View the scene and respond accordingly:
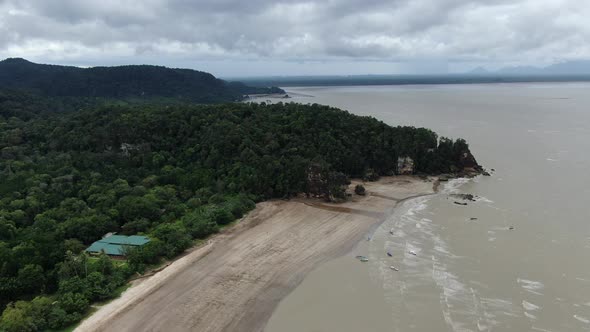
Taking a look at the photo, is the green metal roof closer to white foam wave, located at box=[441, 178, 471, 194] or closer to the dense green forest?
the dense green forest

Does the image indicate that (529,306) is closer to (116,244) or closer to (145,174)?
(116,244)

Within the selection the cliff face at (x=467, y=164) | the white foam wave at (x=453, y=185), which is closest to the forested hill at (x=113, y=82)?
the cliff face at (x=467, y=164)

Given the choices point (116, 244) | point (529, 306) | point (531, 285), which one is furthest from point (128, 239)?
point (531, 285)

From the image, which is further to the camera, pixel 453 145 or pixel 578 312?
pixel 453 145

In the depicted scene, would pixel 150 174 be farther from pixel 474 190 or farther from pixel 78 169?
pixel 474 190

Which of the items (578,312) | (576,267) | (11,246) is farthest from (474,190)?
(11,246)

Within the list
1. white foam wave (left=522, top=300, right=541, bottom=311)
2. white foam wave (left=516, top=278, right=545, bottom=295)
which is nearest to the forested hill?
white foam wave (left=516, top=278, right=545, bottom=295)
